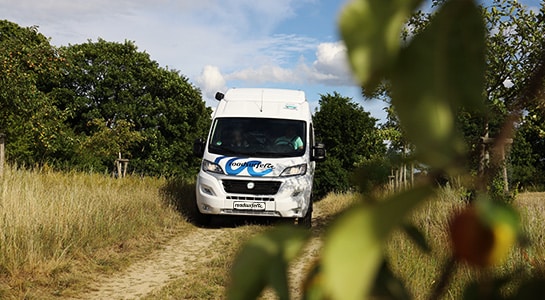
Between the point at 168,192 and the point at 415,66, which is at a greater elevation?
the point at 415,66

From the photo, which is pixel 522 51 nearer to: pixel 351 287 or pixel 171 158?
pixel 351 287

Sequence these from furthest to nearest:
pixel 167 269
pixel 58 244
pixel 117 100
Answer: pixel 117 100, pixel 167 269, pixel 58 244

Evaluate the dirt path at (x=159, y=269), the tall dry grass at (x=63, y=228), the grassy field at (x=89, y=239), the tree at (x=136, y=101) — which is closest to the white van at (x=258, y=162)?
the grassy field at (x=89, y=239)

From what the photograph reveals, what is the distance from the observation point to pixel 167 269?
18.6ft

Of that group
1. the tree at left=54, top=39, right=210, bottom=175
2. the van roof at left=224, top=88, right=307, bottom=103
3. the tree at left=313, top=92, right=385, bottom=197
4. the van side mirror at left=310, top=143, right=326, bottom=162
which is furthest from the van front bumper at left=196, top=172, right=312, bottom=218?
the tree at left=54, top=39, right=210, bottom=175

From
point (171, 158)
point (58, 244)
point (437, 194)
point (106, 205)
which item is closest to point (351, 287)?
point (437, 194)

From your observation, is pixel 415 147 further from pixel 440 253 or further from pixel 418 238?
pixel 440 253

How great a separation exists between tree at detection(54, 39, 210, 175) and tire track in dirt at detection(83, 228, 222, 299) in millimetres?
21351

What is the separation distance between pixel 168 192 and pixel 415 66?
9691 mm

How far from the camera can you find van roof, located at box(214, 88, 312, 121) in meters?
8.23

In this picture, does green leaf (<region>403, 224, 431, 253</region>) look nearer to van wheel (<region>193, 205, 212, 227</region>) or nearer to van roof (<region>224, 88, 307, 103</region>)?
van wheel (<region>193, 205, 212, 227</region>)

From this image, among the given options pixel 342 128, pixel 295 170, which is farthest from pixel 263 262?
pixel 342 128

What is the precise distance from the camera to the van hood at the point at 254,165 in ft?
24.8

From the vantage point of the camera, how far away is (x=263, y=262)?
225 mm
